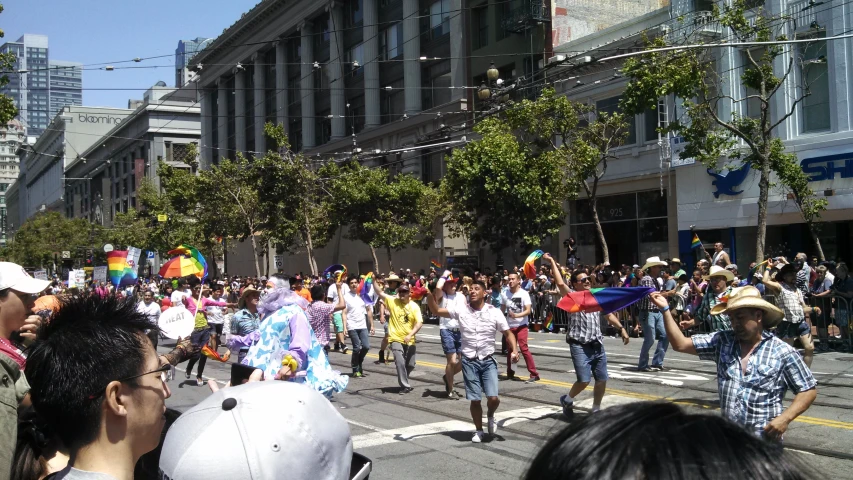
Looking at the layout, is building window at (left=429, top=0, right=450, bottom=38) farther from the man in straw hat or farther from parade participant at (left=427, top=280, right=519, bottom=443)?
the man in straw hat

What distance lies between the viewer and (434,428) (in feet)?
31.6

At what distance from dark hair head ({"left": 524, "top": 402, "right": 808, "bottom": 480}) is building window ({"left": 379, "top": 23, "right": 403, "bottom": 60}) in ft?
137

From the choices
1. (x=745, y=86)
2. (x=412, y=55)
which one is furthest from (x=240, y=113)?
(x=745, y=86)

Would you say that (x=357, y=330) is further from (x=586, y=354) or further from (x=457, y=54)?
(x=457, y=54)

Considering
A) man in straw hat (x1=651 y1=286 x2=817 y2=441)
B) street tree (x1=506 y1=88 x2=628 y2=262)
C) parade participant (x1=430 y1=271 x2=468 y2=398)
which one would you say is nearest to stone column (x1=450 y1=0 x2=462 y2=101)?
street tree (x1=506 y1=88 x2=628 y2=262)

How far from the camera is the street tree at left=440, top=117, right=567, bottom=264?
27.6 metres

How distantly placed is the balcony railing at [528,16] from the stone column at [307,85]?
18212 millimetres

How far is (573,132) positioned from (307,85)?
25.8 metres

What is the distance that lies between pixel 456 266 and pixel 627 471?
108 ft

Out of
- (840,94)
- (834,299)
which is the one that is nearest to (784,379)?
(834,299)

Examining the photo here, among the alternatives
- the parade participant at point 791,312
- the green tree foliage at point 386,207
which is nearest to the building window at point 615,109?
the green tree foliage at point 386,207

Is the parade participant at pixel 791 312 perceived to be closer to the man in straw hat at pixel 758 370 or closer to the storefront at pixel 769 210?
the man in straw hat at pixel 758 370

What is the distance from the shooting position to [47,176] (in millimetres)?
107250

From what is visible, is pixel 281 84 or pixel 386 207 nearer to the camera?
pixel 386 207
